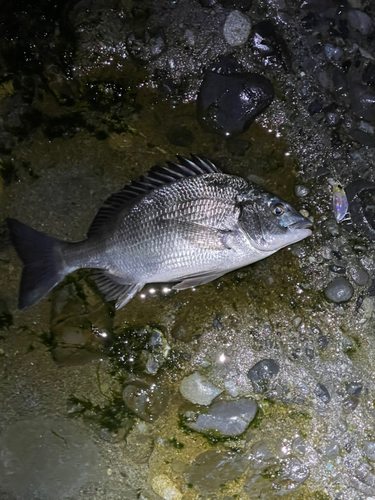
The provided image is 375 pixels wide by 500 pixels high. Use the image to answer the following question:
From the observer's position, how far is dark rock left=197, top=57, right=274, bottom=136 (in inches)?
125

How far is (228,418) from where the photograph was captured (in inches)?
125

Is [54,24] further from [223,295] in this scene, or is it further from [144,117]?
[223,295]

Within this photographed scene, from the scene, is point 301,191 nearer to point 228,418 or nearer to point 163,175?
point 163,175

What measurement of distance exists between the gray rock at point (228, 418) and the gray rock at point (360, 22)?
3.14 m

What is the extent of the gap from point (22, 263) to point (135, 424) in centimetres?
162

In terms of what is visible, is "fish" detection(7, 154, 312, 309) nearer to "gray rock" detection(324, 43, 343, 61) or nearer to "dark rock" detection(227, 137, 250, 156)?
"dark rock" detection(227, 137, 250, 156)

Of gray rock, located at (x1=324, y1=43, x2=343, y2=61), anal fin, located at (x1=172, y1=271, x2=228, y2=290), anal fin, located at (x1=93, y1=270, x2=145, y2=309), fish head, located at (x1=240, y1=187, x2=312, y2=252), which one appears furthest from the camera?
gray rock, located at (x1=324, y1=43, x2=343, y2=61)

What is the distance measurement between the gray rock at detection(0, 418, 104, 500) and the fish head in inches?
84.8

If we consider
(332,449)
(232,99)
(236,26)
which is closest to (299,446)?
(332,449)

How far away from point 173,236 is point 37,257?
3.49ft

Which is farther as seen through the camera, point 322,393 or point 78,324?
point 78,324

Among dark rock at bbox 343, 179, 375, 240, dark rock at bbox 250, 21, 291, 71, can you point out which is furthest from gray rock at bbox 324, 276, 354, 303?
dark rock at bbox 250, 21, 291, 71

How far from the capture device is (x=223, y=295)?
3.29m

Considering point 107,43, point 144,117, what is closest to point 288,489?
point 144,117
